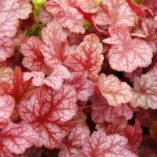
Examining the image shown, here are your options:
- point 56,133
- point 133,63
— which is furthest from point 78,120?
point 133,63

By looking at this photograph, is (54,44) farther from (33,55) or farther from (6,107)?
(6,107)

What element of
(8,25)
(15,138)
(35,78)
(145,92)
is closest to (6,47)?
(8,25)

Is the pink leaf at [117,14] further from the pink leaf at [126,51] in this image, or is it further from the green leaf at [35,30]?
the green leaf at [35,30]

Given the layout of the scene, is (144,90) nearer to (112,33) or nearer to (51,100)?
(112,33)

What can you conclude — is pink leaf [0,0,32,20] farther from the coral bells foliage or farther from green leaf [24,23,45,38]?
green leaf [24,23,45,38]

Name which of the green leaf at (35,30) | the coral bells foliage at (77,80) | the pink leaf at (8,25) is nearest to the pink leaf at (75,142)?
the coral bells foliage at (77,80)

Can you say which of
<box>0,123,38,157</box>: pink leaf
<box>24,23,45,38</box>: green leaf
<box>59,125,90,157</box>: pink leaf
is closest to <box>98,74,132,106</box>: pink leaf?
<box>59,125,90,157</box>: pink leaf
